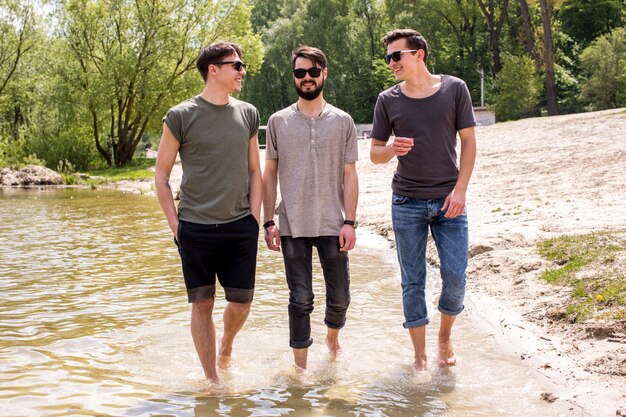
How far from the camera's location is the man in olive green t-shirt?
15.5 feet

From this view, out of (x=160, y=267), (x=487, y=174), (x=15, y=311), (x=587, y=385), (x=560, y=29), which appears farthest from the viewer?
(x=560, y=29)

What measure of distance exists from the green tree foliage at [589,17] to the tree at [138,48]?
94.7 feet

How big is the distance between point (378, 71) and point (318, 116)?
5359 centimetres

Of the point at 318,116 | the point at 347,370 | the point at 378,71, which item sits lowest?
the point at 347,370

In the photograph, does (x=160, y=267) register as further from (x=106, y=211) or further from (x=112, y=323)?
(x=106, y=211)

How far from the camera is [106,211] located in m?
19.5

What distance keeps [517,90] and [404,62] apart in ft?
129

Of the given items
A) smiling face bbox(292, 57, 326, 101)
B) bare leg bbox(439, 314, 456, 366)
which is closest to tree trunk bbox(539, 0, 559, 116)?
bare leg bbox(439, 314, 456, 366)

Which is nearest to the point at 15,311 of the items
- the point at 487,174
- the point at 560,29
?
the point at 487,174

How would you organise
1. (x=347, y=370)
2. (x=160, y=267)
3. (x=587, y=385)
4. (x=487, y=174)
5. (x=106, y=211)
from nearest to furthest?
(x=587, y=385) < (x=347, y=370) < (x=160, y=267) < (x=487, y=174) < (x=106, y=211)

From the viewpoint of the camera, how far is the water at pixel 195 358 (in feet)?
16.1

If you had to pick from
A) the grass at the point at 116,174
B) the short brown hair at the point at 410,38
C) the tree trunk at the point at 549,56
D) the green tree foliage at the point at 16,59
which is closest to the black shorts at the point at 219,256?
the short brown hair at the point at 410,38

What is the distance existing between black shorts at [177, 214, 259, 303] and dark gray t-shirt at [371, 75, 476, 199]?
45.9 inches

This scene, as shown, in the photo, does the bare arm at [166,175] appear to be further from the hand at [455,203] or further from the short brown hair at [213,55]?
the hand at [455,203]
